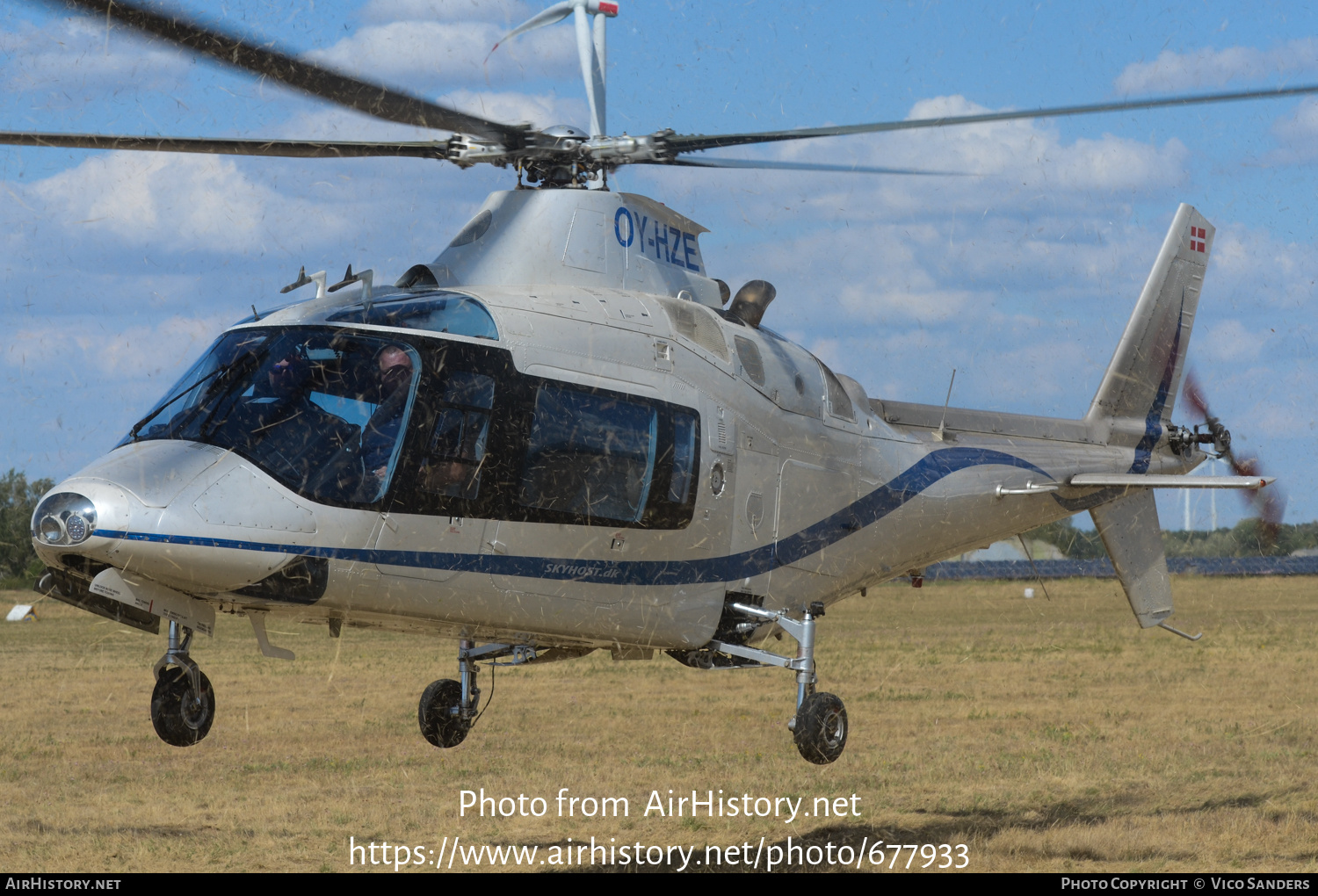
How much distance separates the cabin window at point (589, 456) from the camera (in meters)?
8.49

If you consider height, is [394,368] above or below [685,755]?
above

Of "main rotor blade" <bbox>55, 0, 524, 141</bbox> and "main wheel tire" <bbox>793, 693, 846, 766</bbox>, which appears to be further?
"main wheel tire" <bbox>793, 693, 846, 766</bbox>

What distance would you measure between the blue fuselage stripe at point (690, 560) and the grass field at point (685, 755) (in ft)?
17.1

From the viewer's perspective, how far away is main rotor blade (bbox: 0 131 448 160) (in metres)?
8.05

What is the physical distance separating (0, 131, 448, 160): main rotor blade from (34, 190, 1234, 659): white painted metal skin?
103 centimetres

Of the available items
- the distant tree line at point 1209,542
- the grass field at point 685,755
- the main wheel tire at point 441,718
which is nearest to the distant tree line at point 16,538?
the grass field at point 685,755

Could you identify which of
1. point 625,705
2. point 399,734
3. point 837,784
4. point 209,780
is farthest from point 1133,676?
point 209,780

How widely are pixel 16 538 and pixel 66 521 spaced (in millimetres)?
31725

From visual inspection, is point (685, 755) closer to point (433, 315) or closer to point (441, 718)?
point (441, 718)

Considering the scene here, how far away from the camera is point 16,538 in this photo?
35.5 meters

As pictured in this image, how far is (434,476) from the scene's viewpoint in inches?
316

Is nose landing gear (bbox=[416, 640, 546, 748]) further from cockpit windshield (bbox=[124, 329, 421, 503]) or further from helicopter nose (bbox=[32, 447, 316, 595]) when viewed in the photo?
helicopter nose (bbox=[32, 447, 316, 595])

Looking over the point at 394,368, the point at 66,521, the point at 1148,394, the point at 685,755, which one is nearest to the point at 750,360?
the point at 394,368

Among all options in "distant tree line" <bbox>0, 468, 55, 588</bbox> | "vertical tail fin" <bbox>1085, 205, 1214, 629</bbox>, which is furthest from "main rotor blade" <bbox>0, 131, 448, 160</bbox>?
"distant tree line" <bbox>0, 468, 55, 588</bbox>
